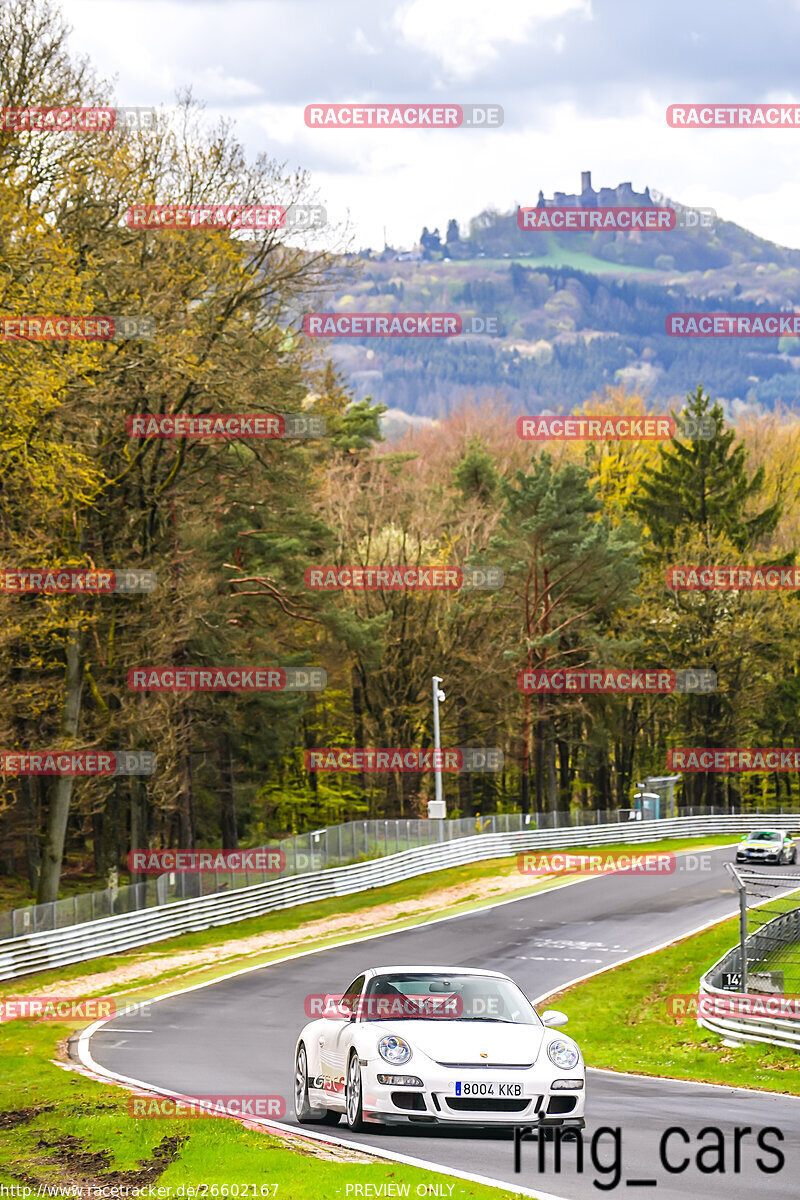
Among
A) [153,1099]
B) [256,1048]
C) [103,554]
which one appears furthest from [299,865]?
[153,1099]

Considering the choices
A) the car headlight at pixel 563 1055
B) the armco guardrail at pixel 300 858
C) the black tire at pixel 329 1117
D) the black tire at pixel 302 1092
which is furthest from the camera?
the armco guardrail at pixel 300 858

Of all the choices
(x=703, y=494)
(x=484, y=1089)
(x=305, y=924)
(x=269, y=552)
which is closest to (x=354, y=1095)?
(x=484, y=1089)

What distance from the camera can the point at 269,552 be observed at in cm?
5003

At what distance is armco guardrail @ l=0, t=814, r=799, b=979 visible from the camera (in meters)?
32.4

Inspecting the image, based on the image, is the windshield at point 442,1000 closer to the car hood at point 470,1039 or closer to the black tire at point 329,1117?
the car hood at point 470,1039

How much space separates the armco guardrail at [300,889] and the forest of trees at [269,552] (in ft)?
9.34

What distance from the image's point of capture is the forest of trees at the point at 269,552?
3153 cm

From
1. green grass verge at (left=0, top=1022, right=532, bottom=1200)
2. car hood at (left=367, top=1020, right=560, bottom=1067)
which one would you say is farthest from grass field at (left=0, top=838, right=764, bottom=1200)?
car hood at (left=367, top=1020, right=560, bottom=1067)

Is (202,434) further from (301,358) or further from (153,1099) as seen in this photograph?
(153,1099)

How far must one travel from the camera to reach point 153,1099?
14.8m

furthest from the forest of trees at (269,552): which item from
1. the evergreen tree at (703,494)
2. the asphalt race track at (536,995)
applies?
the asphalt race track at (536,995)

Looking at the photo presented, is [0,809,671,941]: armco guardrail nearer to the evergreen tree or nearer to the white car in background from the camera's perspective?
the white car in background

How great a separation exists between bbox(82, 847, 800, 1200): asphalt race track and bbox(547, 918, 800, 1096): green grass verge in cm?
99

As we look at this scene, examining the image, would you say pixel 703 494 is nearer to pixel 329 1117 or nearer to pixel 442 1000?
pixel 329 1117
